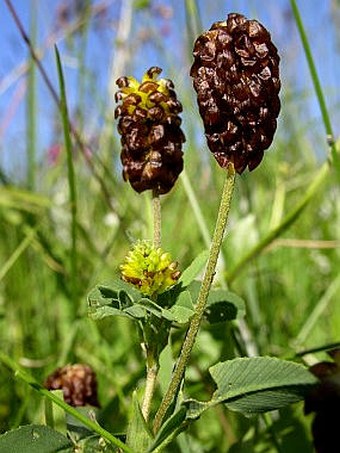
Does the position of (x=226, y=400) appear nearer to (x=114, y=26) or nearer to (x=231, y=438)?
(x=231, y=438)

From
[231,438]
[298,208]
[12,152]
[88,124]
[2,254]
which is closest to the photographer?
[231,438]

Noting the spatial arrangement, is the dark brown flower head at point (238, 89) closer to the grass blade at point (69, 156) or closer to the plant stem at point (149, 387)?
the plant stem at point (149, 387)

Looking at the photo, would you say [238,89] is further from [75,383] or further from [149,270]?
[75,383]

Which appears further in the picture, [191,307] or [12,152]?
[12,152]

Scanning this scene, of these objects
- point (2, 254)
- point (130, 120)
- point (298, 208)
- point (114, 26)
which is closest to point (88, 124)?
point (114, 26)

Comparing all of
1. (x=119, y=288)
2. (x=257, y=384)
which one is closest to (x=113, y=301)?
(x=119, y=288)

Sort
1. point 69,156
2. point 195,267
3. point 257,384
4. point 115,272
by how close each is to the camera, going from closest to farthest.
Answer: point 257,384, point 195,267, point 69,156, point 115,272

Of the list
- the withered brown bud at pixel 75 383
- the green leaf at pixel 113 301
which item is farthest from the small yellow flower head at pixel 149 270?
the withered brown bud at pixel 75 383
